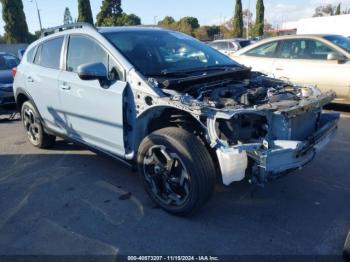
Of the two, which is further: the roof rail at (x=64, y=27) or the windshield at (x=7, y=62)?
the windshield at (x=7, y=62)

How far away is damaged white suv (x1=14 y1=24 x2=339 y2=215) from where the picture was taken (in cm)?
298

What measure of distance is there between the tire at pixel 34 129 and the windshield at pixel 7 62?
449cm

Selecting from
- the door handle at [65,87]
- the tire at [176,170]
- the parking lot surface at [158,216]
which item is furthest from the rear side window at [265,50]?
the tire at [176,170]

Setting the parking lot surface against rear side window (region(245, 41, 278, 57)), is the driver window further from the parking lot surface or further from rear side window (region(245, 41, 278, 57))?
rear side window (region(245, 41, 278, 57))

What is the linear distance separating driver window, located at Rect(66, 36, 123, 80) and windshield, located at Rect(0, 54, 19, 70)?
6088 mm

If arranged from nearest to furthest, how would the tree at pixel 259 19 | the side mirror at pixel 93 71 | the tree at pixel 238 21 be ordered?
the side mirror at pixel 93 71
the tree at pixel 238 21
the tree at pixel 259 19

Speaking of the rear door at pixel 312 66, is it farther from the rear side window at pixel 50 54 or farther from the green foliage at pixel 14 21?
Result: the green foliage at pixel 14 21

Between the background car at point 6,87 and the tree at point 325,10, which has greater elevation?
the tree at point 325,10

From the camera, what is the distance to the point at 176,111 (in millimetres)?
3408

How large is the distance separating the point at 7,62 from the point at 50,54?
225 inches

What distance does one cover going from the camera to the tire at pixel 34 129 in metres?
5.44

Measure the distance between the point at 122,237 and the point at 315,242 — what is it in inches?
64.1

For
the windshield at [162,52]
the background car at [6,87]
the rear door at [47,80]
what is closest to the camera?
the windshield at [162,52]

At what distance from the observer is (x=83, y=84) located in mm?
4008
